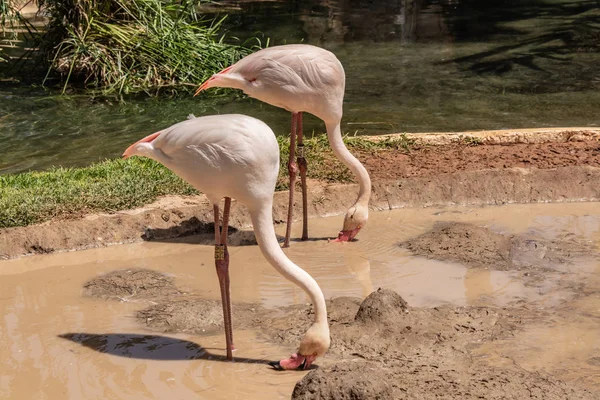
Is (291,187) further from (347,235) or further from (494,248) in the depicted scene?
(494,248)

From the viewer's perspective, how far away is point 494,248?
20.2 ft

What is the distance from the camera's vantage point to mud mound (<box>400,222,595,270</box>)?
5980 mm

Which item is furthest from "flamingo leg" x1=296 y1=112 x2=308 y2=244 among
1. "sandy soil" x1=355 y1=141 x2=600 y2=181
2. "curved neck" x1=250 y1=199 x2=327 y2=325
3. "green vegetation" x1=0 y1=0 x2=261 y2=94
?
"green vegetation" x1=0 y1=0 x2=261 y2=94

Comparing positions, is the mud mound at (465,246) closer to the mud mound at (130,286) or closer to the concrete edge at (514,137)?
the mud mound at (130,286)

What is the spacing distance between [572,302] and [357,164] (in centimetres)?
187

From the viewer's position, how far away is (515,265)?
5934 millimetres

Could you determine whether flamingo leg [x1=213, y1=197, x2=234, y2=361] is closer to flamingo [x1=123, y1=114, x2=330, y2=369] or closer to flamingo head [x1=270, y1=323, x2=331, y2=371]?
flamingo [x1=123, y1=114, x2=330, y2=369]

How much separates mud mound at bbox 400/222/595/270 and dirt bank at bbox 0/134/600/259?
81 cm

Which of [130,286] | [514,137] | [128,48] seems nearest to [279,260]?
[130,286]

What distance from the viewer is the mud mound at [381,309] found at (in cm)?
477

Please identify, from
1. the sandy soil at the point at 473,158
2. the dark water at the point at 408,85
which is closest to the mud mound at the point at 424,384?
the sandy soil at the point at 473,158

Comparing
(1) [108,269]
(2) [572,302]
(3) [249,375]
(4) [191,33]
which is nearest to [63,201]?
(1) [108,269]

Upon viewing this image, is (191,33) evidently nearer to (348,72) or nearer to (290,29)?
(348,72)

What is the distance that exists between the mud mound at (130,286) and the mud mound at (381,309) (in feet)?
4.41
